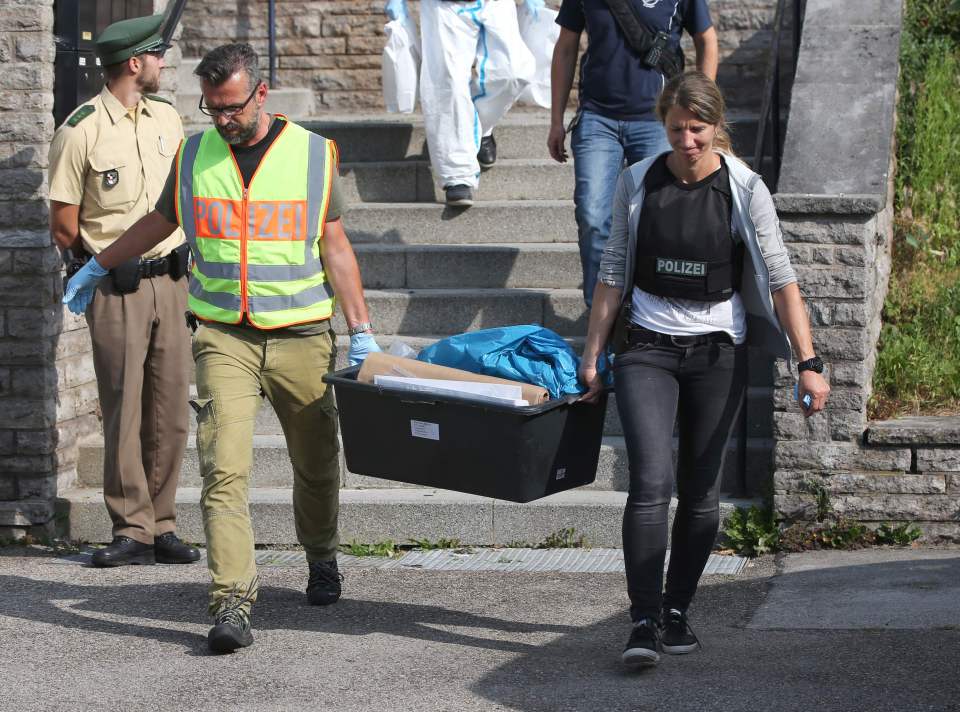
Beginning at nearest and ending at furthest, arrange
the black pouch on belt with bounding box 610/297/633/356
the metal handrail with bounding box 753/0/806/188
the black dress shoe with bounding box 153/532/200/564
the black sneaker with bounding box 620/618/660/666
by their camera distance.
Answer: the black sneaker with bounding box 620/618/660/666
the black pouch on belt with bounding box 610/297/633/356
the black dress shoe with bounding box 153/532/200/564
the metal handrail with bounding box 753/0/806/188

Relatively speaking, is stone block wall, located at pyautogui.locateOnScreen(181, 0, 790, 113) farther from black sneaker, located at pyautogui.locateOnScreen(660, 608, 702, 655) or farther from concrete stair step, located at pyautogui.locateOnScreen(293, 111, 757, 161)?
black sneaker, located at pyautogui.locateOnScreen(660, 608, 702, 655)

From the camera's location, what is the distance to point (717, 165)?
16.6ft

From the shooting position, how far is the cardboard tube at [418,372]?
5.09 m

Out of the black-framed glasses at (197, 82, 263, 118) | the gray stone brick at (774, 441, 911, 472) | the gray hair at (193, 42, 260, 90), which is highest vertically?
the gray hair at (193, 42, 260, 90)

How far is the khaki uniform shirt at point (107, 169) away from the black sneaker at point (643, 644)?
3011 millimetres

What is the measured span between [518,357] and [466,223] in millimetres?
3443

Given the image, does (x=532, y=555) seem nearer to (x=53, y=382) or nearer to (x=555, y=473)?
(x=555, y=473)

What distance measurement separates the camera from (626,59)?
23.5 feet

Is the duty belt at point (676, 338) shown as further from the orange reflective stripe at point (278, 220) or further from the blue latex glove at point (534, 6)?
the blue latex glove at point (534, 6)

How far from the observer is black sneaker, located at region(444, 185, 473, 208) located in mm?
8500

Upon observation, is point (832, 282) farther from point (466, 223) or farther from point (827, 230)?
point (466, 223)

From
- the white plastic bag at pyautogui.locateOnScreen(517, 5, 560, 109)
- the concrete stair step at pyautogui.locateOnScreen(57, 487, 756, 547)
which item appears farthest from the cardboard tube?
the white plastic bag at pyautogui.locateOnScreen(517, 5, 560, 109)

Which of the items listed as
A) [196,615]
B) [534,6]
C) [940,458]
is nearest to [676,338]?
[940,458]

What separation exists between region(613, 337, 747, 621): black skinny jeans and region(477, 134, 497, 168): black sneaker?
4.11m
